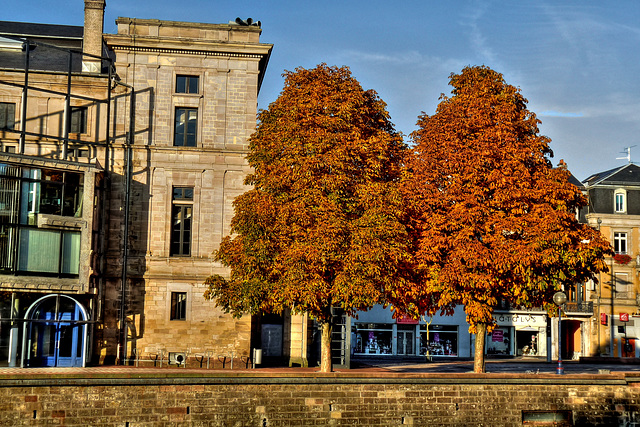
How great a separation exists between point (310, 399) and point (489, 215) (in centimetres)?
1003

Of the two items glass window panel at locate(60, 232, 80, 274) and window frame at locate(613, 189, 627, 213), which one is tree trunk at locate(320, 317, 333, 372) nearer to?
glass window panel at locate(60, 232, 80, 274)

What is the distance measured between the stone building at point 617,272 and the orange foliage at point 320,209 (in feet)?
100

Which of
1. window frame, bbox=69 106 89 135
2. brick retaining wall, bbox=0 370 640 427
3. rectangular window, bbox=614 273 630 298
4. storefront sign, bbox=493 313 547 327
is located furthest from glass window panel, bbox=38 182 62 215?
rectangular window, bbox=614 273 630 298

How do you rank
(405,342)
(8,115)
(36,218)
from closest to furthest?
(36,218) → (8,115) → (405,342)

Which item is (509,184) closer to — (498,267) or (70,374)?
(498,267)

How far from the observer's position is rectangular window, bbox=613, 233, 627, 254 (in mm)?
56656

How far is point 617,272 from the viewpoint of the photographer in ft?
185

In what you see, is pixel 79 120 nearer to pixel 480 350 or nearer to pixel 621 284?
pixel 480 350

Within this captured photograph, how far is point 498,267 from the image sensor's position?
1129 inches

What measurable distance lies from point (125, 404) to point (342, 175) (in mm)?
11381

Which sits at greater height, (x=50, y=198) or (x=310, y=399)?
(x=50, y=198)

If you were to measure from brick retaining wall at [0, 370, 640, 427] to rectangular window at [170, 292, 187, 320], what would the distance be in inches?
455

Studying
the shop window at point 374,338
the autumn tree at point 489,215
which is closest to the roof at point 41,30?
the autumn tree at point 489,215

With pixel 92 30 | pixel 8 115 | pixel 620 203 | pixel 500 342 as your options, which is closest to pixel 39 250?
pixel 8 115
